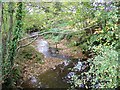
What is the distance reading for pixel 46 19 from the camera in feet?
13.3

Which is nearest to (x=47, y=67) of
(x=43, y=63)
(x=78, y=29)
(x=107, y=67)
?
(x=43, y=63)

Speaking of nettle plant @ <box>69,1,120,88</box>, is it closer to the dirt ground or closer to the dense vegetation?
the dense vegetation

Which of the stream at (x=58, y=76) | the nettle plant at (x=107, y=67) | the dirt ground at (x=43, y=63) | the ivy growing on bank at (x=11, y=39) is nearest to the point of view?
the nettle plant at (x=107, y=67)

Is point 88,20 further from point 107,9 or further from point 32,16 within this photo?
point 32,16

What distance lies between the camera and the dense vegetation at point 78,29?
7.13 ft

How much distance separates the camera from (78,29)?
3289 millimetres

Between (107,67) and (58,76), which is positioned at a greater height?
(107,67)

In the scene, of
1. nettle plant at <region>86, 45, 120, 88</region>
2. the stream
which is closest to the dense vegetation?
nettle plant at <region>86, 45, 120, 88</region>

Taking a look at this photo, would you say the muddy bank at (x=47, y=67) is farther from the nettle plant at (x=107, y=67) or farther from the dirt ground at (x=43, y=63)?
the nettle plant at (x=107, y=67)

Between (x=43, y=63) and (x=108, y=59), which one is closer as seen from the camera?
(x=108, y=59)

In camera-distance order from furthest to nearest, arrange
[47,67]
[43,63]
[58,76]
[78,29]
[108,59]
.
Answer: [43,63]
[47,67]
[58,76]
[78,29]
[108,59]

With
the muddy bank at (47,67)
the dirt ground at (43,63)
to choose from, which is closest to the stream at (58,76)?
the muddy bank at (47,67)

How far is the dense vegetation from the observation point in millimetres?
2174

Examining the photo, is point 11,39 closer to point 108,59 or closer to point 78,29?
point 78,29
